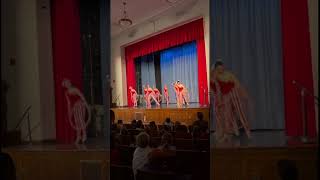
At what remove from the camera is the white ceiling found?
10.5 feet

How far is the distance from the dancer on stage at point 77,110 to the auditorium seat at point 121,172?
385mm

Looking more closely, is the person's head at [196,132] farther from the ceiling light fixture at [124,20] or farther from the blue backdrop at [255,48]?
the ceiling light fixture at [124,20]

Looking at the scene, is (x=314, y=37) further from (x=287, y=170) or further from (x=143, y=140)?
(x=143, y=140)

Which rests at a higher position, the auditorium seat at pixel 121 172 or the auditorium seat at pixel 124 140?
the auditorium seat at pixel 124 140

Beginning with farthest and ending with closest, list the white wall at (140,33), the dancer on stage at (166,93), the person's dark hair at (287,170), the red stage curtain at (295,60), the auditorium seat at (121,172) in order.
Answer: the dancer on stage at (166,93) < the white wall at (140,33) < the auditorium seat at (121,172) < the red stage curtain at (295,60) < the person's dark hair at (287,170)

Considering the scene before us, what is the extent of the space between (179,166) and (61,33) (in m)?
1.58

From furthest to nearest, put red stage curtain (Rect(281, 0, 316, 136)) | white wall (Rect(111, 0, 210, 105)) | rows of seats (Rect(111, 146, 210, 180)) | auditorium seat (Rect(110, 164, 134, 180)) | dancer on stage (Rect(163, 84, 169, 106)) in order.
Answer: dancer on stage (Rect(163, 84, 169, 106)) → white wall (Rect(111, 0, 210, 105)) → auditorium seat (Rect(110, 164, 134, 180)) → rows of seats (Rect(111, 146, 210, 180)) → red stage curtain (Rect(281, 0, 316, 136))

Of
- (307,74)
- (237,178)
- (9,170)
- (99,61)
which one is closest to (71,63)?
(99,61)

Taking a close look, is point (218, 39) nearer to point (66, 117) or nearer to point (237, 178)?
point (237, 178)

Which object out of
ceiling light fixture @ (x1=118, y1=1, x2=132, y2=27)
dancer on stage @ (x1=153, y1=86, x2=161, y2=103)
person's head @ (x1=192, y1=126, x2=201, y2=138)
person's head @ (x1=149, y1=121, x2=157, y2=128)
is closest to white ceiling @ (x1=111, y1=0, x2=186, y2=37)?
ceiling light fixture @ (x1=118, y1=1, x2=132, y2=27)

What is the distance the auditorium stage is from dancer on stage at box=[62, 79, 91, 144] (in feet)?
0.88

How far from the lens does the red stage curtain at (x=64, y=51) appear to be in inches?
122

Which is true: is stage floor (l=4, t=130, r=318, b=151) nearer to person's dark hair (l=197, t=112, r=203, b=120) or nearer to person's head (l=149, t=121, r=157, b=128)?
person's dark hair (l=197, t=112, r=203, b=120)

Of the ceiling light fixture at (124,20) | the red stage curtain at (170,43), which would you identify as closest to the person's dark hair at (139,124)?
the red stage curtain at (170,43)
